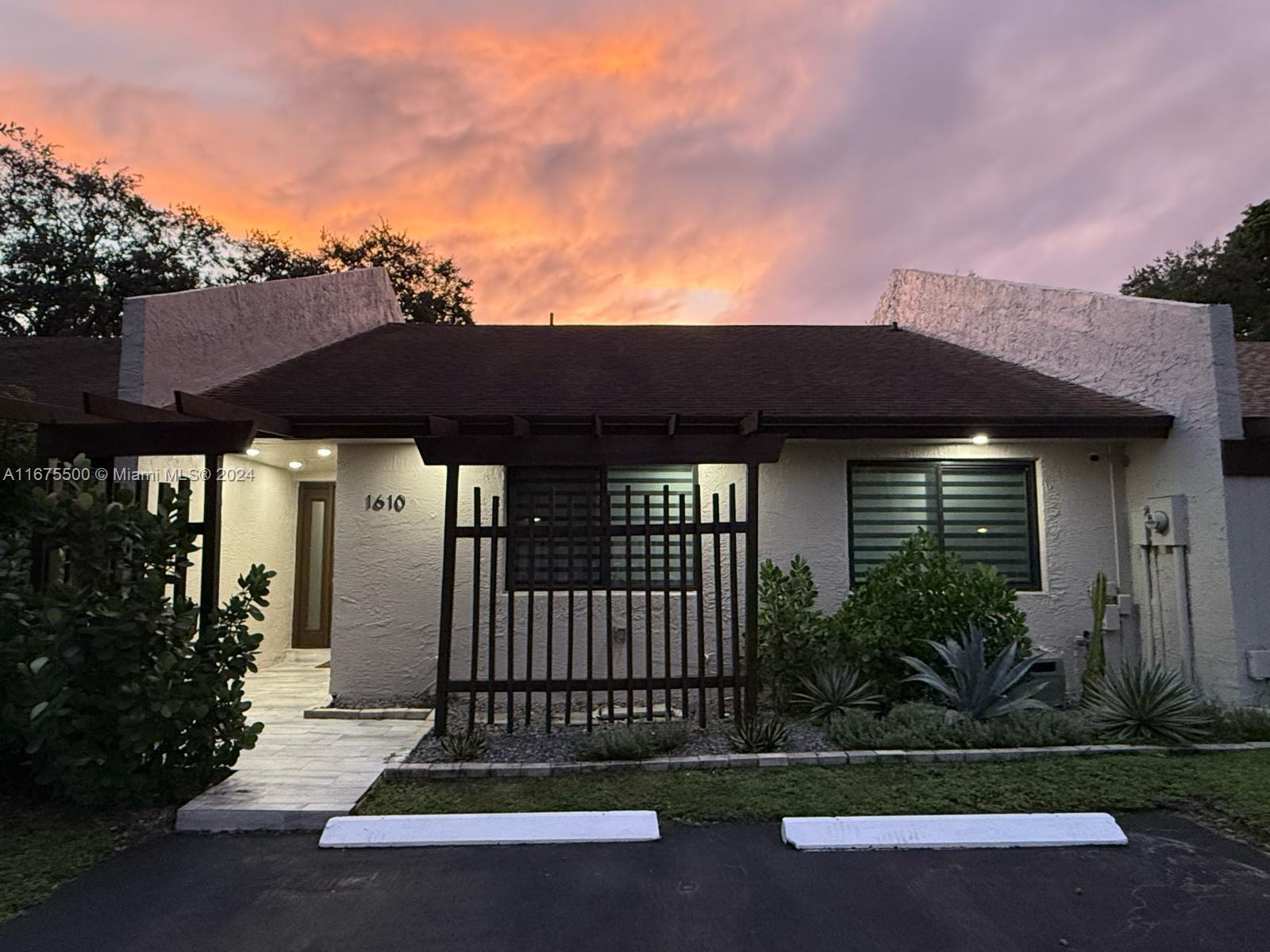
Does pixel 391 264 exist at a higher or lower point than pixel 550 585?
higher

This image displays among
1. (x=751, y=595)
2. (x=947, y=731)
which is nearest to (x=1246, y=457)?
(x=947, y=731)

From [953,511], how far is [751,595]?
320 cm

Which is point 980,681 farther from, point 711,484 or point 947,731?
point 711,484

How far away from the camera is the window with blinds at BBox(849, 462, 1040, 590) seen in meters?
7.62

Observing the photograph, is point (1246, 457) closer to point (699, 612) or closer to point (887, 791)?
point (887, 791)

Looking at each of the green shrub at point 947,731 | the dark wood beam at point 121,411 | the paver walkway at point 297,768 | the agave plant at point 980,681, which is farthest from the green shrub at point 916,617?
the dark wood beam at point 121,411

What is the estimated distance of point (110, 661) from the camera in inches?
164

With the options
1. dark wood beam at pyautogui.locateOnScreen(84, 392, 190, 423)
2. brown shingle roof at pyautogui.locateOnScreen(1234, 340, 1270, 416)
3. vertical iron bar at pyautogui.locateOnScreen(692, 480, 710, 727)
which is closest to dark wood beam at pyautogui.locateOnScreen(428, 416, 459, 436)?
dark wood beam at pyautogui.locateOnScreen(84, 392, 190, 423)

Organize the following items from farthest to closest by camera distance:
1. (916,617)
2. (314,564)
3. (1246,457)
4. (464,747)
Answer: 1. (314,564)
2. (916,617)
3. (1246,457)
4. (464,747)

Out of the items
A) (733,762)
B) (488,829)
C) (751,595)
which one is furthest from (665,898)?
(751,595)

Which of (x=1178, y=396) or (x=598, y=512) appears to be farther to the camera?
(x=598, y=512)

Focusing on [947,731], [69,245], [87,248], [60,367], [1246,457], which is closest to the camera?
[947,731]

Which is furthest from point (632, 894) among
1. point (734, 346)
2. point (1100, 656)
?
point (734, 346)

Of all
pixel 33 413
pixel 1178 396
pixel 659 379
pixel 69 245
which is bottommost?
pixel 33 413
